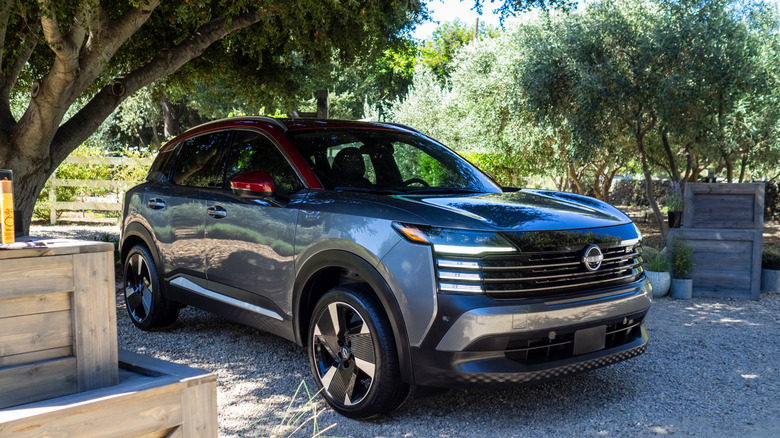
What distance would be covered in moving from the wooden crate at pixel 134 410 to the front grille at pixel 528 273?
4.56ft

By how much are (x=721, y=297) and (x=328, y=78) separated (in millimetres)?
7065

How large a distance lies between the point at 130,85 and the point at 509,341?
6.38 m

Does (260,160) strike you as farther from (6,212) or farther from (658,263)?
(658,263)

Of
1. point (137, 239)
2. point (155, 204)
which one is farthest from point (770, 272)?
point (137, 239)

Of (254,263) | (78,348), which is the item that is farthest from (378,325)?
(78,348)

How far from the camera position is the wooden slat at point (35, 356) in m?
2.09

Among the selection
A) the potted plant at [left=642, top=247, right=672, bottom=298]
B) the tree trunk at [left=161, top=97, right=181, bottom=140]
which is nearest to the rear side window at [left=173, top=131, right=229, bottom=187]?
the potted plant at [left=642, top=247, right=672, bottom=298]

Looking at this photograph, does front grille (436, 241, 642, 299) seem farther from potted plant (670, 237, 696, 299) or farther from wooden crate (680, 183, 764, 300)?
wooden crate (680, 183, 764, 300)

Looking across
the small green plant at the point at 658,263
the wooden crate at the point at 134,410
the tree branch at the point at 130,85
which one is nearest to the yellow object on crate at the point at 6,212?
the wooden crate at the point at 134,410

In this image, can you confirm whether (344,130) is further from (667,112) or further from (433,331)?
(667,112)

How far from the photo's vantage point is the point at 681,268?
25.4ft

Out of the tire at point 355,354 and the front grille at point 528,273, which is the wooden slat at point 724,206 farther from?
the tire at point 355,354

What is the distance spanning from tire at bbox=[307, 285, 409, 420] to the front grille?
524 mm

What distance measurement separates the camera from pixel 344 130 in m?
4.82
